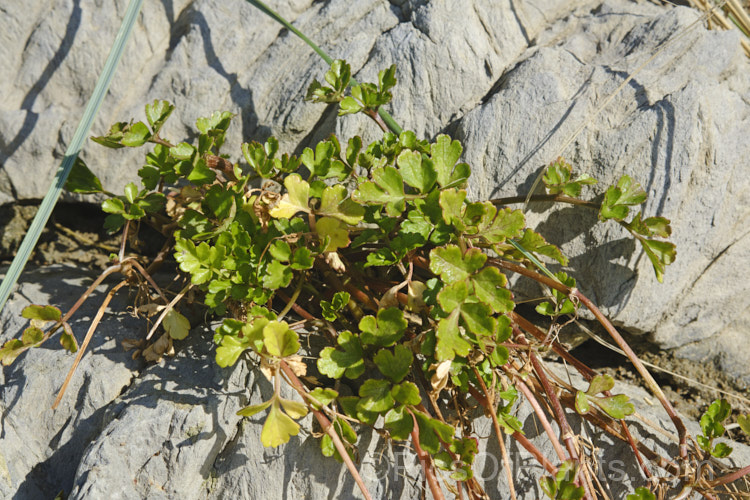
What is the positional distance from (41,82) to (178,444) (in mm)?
1916

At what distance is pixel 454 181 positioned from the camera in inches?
71.3

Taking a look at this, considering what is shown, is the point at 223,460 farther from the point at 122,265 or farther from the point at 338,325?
the point at 122,265

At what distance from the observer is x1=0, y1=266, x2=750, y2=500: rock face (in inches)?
72.4

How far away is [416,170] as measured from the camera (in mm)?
1777

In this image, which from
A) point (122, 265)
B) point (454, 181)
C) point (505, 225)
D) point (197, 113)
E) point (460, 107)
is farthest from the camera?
point (197, 113)

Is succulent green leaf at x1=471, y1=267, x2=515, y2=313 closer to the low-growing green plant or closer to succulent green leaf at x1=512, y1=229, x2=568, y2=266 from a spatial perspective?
the low-growing green plant

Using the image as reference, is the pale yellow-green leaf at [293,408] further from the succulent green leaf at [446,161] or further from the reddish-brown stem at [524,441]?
the succulent green leaf at [446,161]

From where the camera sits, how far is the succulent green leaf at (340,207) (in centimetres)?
175

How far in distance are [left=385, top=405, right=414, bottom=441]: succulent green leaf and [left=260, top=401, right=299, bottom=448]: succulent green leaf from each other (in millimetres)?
278

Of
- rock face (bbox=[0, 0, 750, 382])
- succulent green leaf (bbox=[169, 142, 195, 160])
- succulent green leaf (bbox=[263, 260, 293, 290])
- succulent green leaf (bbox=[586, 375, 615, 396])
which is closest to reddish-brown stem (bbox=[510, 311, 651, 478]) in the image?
succulent green leaf (bbox=[586, 375, 615, 396])

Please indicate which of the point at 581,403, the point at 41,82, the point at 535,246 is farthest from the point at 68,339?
the point at 581,403

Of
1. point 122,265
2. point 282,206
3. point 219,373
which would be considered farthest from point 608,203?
point 122,265

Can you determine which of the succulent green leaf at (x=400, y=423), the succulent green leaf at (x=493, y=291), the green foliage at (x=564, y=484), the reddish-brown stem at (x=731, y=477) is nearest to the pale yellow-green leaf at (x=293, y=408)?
the succulent green leaf at (x=400, y=423)

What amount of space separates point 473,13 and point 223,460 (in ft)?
6.79
